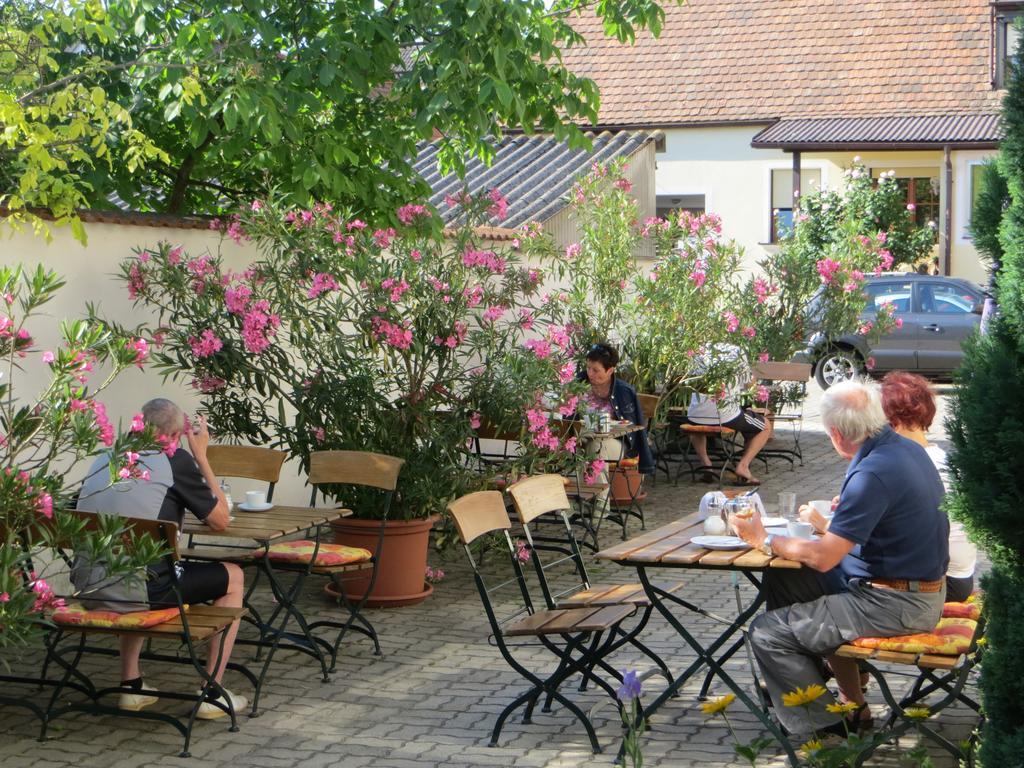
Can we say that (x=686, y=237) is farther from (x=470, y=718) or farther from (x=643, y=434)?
(x=470, y=718)

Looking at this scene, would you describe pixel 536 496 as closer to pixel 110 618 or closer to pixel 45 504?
pixel 110 618

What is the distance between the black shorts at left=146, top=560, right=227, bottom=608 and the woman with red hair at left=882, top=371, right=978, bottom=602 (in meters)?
3.03

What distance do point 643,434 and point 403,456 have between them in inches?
124

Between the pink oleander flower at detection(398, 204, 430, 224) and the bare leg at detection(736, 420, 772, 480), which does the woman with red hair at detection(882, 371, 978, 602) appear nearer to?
the pink oleander flower at detection(398, 204, 430, 224)

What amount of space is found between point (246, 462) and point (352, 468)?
0.59 metres

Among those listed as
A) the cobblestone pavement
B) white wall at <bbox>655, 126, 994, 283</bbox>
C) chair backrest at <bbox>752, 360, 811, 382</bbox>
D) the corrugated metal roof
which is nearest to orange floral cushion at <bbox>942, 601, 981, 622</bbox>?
the cobblestone pavement

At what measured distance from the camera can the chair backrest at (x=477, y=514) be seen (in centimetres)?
599

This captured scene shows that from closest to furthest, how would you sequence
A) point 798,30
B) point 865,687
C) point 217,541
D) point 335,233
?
1. point 865,687
2. point 335,233
3. point 217,541
4. point 798,30

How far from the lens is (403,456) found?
27.6ft

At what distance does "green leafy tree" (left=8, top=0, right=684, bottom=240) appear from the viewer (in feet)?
25.8

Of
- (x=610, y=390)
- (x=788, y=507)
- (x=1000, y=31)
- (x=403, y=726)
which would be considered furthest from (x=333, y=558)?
(x=1000, y=31)

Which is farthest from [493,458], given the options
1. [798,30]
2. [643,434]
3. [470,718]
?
[798,30]

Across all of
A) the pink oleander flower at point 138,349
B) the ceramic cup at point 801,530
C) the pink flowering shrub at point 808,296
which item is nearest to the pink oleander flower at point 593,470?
the ceramic cup at point 801,530

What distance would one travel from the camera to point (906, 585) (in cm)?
547
